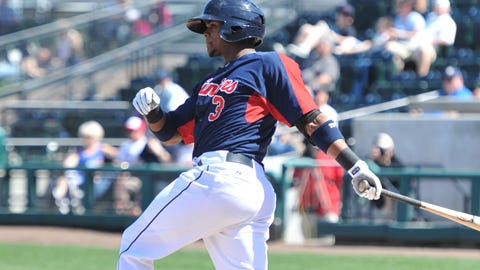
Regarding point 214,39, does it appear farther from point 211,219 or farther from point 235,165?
point 211,219

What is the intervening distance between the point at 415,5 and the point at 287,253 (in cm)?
503

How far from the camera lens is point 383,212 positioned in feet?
34.5

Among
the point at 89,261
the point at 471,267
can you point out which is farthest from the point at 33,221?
the point at 471,267

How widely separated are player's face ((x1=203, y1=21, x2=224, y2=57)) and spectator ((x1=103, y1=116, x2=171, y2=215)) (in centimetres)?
618

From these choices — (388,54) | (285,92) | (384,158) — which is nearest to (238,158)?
(285,92)

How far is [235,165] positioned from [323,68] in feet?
26.9

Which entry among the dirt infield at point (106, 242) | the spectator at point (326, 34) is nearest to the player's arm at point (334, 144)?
the dirt infield at point (106, 242)

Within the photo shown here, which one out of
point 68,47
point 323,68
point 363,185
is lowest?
point 363,185

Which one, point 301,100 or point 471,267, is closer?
point 301,100

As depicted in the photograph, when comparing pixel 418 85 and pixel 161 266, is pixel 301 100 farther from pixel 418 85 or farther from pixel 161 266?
pixel 418 85

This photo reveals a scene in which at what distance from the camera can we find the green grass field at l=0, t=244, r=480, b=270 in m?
8.77

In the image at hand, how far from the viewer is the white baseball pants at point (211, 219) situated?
4.73 meters

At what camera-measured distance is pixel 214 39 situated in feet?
16.7

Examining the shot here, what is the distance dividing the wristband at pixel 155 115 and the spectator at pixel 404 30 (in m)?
8.17
